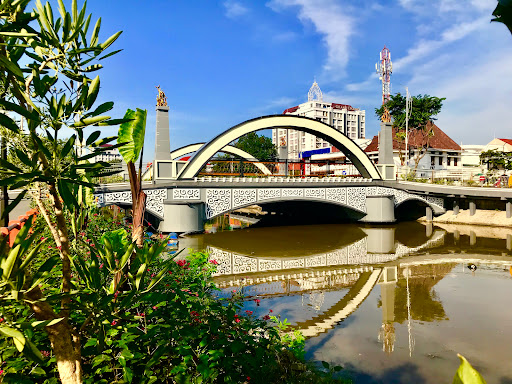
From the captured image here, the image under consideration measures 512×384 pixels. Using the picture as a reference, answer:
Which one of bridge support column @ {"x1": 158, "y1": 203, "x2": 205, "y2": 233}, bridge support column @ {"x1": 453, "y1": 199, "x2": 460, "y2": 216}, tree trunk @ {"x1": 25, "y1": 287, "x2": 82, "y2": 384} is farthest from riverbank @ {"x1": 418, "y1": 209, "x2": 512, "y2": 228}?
tree trunk @ {"x1": 25, "y1": 287, "x2": 82, "y2": 384}

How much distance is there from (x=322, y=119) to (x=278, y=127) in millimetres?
76458

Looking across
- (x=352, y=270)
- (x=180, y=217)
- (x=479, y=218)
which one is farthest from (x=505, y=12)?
(x=479, y=218)

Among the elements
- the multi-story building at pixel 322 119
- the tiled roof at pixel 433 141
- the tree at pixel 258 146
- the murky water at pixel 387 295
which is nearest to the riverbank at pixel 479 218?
the murky water at pixel 387 295

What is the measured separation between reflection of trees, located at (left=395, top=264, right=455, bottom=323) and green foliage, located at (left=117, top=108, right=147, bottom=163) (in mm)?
6406

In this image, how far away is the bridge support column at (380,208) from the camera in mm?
21953

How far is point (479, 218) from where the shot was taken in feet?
71.5

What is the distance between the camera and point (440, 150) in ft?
116

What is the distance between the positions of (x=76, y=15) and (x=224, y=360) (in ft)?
8.06

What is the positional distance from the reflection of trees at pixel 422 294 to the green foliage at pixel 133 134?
6.41 metres

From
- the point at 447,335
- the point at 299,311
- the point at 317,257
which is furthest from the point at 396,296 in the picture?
the point at 317,257

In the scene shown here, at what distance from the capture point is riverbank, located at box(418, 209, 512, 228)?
2064 cm

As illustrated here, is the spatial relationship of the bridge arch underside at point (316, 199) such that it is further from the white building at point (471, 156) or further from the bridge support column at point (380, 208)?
the white building at point (471, 156)

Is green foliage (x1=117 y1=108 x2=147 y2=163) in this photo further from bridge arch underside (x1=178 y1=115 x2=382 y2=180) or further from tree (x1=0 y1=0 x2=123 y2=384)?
bridge arch underside (x1=178 y1=115 x2=382 y2=180)

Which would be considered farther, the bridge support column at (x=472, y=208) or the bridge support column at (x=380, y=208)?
the bridge support column at (x=472, y=208)
